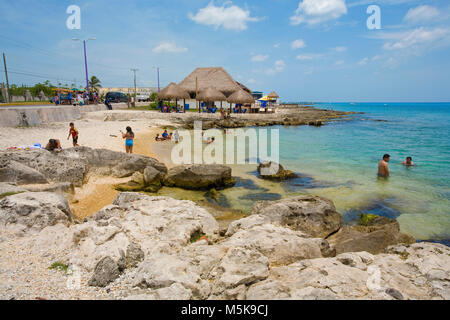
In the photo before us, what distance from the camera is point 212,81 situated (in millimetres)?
34406

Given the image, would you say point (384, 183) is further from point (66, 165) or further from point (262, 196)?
point (66, 165)

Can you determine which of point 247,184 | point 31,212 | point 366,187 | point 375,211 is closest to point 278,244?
point 31,212

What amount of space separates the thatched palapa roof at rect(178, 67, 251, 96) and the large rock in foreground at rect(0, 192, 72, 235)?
3029 cm

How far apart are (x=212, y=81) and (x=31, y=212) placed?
3251 cm

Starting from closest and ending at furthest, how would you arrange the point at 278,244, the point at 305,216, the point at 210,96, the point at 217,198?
the point at 278,244, the point at 305,216, the point at 217,198, the point at 210,96

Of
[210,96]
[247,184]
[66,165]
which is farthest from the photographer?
[210,96]

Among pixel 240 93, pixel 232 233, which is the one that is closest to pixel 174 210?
pixel 232 233

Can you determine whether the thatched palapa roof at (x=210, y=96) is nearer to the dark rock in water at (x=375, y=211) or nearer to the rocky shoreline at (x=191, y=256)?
the dark rock in water at (x=375, y=211)

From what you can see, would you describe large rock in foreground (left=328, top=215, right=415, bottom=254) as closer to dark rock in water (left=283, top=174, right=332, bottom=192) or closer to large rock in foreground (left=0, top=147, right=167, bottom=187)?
dark rock in water (left=283, top=174, right=332, bottom=192)

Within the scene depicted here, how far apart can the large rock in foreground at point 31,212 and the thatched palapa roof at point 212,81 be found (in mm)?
30285
